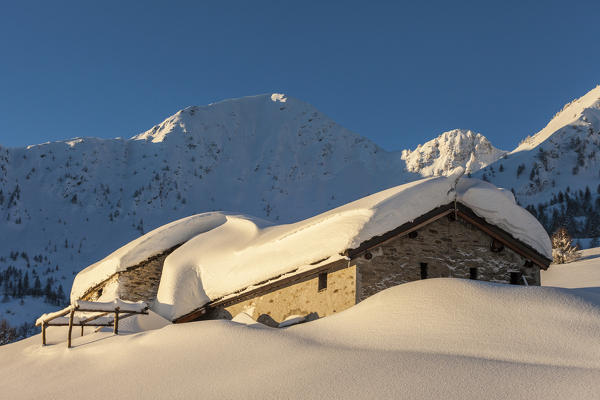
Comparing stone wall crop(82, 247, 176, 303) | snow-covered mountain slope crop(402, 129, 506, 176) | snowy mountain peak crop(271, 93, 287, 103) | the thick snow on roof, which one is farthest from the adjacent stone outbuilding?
snowy mountain peak crop(271, 93, 287, 103)

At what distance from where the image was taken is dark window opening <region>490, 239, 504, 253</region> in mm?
14789

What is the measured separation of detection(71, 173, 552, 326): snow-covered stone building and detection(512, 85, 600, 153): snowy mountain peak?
11481 cm

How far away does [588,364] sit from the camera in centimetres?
743

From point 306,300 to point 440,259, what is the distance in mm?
3516

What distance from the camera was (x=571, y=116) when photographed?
13025cm

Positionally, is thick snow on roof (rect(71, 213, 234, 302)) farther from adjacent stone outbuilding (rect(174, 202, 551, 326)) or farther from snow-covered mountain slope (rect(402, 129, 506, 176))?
snow-covered mountain slope (rect(402, 129, 506, 176))

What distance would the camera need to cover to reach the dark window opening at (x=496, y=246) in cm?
1479

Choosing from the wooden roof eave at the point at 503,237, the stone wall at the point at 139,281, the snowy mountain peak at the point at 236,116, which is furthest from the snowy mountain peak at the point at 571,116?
the wooden roof eave at the point at 503,237

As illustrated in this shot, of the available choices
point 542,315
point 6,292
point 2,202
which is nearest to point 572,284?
point 542,315

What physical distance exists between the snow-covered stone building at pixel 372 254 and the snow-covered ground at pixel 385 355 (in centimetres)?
174

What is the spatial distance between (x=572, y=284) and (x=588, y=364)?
22.2 meters

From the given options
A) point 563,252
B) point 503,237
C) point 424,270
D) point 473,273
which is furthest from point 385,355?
point 563,252

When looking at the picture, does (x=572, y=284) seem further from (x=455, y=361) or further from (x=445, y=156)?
(x=445, y=156)

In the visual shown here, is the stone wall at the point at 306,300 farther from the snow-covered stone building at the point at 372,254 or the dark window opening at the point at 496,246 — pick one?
the dark window opening at the point at 496,246
